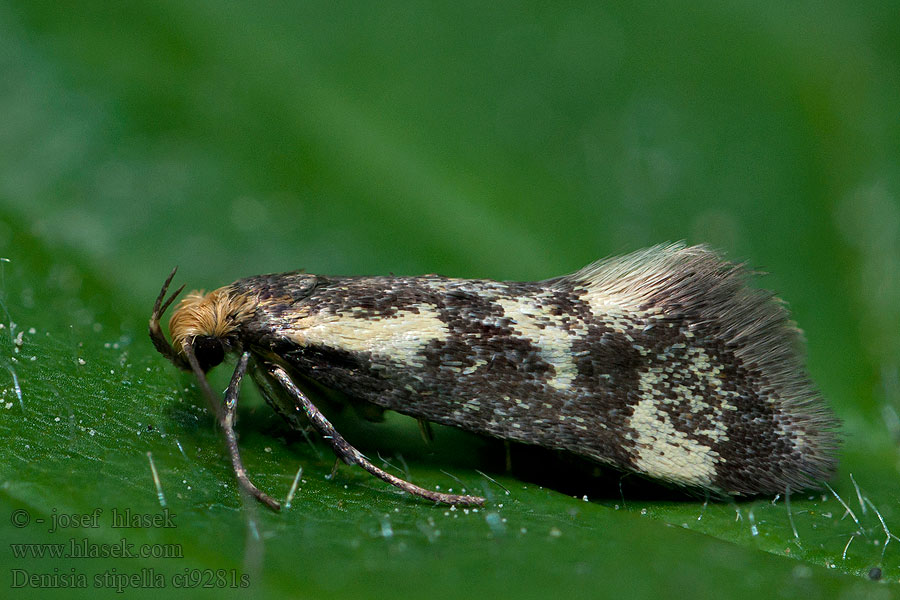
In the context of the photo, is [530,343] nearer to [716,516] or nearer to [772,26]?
[716,516]

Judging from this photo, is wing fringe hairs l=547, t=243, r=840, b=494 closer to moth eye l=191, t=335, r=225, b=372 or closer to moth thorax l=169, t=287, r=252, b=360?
moth thorax l=169, t=287, r=252, b=360

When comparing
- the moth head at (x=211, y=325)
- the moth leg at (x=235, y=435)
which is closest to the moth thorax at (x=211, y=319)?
the moth head at (x=211, y=325)

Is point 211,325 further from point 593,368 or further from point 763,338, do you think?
point 763,338

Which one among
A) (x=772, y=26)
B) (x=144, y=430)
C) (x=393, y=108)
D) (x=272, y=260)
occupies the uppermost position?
(x=772, y=26)

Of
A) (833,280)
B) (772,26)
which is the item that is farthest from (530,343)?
(772,26)

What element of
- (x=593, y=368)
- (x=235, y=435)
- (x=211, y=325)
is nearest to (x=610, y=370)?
(x=593, y=368)
